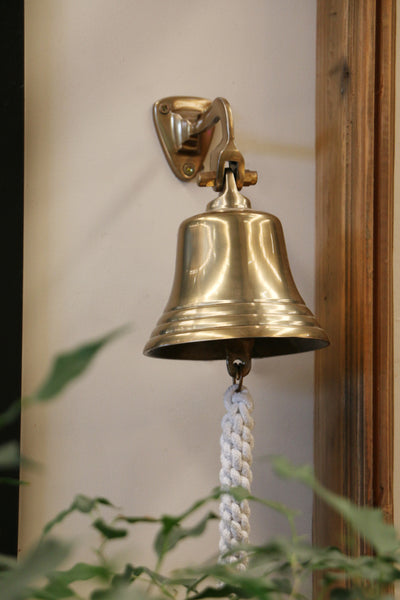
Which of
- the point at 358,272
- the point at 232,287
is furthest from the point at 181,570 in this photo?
the point at 358,272

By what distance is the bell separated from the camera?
26.0 inches

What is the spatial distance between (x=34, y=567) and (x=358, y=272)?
0.77 m

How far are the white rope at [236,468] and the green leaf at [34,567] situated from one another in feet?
1.82

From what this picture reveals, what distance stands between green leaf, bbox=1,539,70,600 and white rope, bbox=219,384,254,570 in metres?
0.56

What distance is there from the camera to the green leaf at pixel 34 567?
142mm

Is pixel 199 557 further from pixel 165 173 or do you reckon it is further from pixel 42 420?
pixel 165 173

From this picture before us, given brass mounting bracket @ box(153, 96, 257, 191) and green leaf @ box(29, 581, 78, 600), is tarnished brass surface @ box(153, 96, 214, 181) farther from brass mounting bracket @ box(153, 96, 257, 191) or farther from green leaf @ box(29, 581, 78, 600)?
green leaf @ box(29, 581, 78, 600)

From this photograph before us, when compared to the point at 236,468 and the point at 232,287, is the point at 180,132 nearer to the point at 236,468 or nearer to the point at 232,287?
the point at 232,287

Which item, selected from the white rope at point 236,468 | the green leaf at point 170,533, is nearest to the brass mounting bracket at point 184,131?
the white rope at point 236,468

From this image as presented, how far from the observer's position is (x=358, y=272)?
34.3 inches

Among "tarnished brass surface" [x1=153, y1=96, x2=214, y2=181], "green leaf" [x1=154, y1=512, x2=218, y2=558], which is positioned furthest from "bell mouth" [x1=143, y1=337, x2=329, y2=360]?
"green leaf" [x1=154, y1=512, x2=218, y2=558]

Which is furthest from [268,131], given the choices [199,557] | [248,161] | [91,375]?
[199,557]

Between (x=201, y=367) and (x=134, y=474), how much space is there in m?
0.17

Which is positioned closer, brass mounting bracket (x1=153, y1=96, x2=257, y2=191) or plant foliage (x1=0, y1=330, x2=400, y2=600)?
plant foliage (x1=0, y1=330, x2=400, y2=600)
